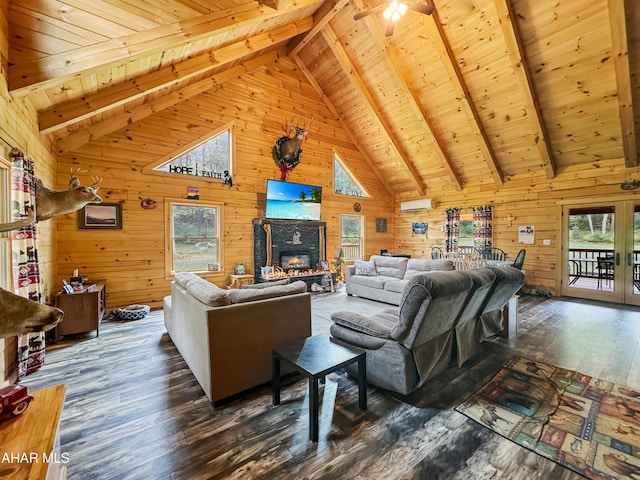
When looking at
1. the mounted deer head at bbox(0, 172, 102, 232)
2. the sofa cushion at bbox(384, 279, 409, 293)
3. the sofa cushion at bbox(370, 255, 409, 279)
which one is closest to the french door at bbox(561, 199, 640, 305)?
the sofa cushion at bbox(370, 255, 409, 279)

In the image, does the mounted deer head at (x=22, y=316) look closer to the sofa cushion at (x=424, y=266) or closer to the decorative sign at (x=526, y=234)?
the sofa cushion at (x=424, y=266)

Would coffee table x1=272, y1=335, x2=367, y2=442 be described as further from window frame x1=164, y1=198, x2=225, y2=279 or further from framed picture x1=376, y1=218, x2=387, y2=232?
framed picture x1=376, y1=218, x2=387, y2=232

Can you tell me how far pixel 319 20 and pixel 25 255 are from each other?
20.2 feet

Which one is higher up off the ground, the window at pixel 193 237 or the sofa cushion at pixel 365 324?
the window at pixel 193 237

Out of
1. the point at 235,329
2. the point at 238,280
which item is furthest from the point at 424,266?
the point at 235,329

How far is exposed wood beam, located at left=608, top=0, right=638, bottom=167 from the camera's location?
3.53 metres

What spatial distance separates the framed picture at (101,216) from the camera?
4496mm

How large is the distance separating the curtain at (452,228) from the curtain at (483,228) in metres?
0.50

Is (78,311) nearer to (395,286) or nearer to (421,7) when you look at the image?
(395,286)

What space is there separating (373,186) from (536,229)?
4397mm

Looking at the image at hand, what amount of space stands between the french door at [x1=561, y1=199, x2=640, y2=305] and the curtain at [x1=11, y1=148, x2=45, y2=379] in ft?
29.5

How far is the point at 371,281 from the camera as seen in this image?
222 inches

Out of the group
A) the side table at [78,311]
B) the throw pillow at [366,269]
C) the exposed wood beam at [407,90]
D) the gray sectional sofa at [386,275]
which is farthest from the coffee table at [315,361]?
the exposed wood beam at [407,90]

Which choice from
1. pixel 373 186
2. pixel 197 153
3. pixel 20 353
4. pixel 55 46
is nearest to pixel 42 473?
pixel 20 353
